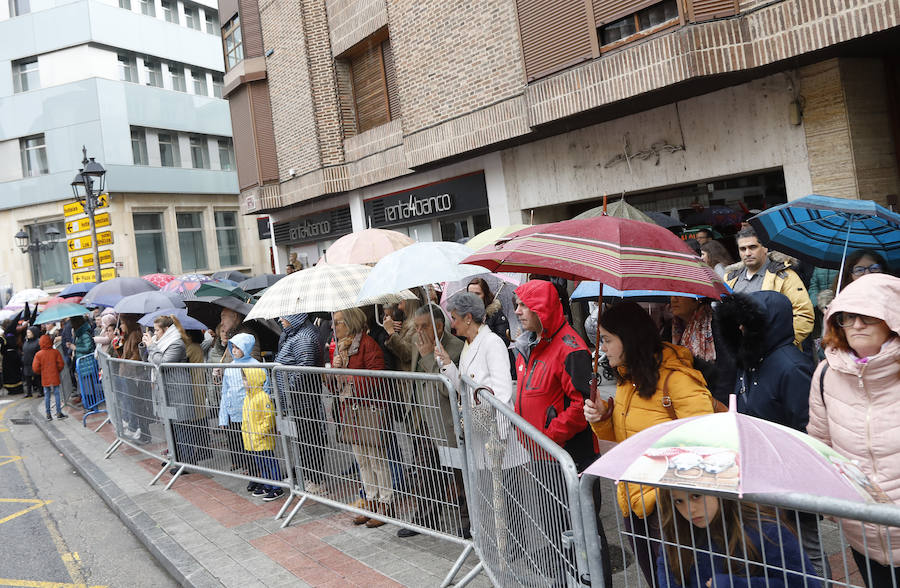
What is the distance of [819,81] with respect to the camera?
9.00 metres

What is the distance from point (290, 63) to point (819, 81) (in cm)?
1412

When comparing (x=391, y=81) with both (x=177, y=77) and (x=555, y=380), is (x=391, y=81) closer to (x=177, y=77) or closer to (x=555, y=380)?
(x=555, y=380)

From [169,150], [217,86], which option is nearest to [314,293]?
[169,150]

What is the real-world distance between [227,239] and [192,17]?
13.0 m

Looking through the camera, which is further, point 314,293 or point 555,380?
point 314,293

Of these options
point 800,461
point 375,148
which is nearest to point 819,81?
point 800,461

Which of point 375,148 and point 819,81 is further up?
point 375,148

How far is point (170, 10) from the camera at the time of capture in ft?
129

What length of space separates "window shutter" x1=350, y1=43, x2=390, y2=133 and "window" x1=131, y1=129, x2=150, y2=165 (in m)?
22.4

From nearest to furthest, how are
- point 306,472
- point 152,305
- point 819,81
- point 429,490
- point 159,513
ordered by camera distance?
point 429,490 → point 306,472 → point 159,513 → point 819,81 → point 152,305

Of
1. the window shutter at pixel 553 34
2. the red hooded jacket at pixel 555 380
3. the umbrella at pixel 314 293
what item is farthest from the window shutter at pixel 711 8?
the red hooded jacket at pixel 555 380

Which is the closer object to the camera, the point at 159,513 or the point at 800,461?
the point at 800,461

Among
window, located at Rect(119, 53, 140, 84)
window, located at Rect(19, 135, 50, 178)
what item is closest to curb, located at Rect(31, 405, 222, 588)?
window, located at Rect(19, 135, 50, 178)

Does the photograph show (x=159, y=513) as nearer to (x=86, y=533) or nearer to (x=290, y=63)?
(x=86, y=533)
